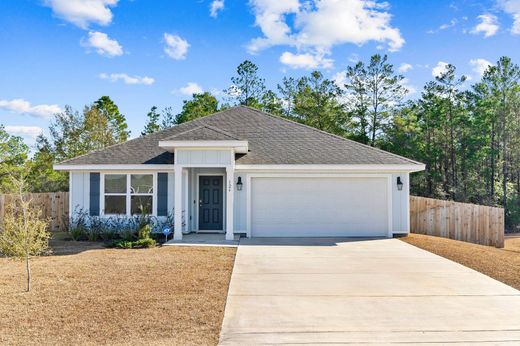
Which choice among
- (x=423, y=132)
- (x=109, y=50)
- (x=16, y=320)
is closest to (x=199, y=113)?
(x=109, y=50)

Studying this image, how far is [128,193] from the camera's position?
42.8 feet

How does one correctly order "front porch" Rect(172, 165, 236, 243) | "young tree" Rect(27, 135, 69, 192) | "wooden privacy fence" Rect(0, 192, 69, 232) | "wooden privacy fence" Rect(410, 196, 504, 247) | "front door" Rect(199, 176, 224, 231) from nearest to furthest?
1. "front porch" Rect(172, 165, 236, 243)
2. "front door" Rect(199, 176, 224, 231)
3. "wooden privacy fence" Rect(410, 196, 504, 247)
4. "wooden privacy fence" Rect(0, 192, 69, 232)
5. "young tree" Rect(27, 135, 69, 192)

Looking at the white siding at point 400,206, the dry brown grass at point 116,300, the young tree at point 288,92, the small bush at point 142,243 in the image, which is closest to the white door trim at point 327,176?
the white siding at point 400,206

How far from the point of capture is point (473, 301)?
6004 millimetres

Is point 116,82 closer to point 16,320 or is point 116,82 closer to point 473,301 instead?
point 16,320

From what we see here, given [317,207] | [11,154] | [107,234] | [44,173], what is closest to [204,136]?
[317,207]

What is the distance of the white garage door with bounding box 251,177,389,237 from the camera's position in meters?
12.9

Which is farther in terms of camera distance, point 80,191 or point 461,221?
point 461,221

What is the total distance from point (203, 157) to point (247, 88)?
19737 mm

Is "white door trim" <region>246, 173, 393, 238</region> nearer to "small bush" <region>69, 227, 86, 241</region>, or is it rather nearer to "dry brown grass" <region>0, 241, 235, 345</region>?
"dry brown grass" <region>0, 241, 235, 345</region>

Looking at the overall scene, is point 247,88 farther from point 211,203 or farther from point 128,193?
point 128,193

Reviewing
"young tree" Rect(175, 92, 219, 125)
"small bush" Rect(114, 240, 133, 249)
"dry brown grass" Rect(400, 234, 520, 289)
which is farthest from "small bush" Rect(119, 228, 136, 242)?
"young tree" Rect(175, 92, 219, 125)

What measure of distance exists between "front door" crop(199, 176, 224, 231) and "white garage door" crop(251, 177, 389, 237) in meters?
1.38

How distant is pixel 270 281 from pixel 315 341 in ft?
8.93
